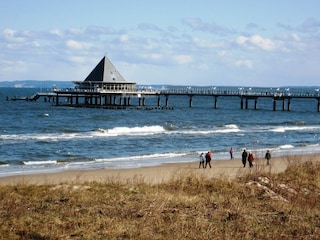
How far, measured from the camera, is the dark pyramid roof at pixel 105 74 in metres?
84.1

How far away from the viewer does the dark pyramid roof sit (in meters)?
84.1

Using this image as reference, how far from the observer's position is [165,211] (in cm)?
1111

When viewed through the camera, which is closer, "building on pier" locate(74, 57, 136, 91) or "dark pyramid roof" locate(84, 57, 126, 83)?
"building on pier" locate(74, 57, 136, 91)

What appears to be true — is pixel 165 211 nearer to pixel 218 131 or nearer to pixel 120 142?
pixel 120 142

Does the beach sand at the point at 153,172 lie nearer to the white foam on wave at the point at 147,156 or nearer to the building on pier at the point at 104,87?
the white foam on wave at the point at 147,156

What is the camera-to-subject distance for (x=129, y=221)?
10242 millimetres

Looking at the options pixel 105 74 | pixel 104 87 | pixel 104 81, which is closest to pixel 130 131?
pixel 104 87

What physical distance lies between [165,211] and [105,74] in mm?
74309

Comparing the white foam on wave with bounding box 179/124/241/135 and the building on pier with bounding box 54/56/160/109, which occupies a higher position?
the building on pier with bounding box 54/56/160/109

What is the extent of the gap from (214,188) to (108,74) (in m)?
71.2

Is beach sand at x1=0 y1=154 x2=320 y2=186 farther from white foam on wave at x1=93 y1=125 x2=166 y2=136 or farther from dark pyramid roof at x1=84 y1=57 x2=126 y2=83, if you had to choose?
dark pyramid roof at x1=84 y1=57 x2=126 y2=83

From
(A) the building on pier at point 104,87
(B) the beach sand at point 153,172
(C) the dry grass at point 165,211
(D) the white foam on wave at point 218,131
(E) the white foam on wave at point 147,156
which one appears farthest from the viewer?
(A) the building on pier at point 104,87

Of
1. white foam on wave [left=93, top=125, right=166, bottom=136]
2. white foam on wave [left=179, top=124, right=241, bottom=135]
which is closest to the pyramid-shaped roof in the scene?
white foam on wave [left=179, top=124, right=241, bottom=135]

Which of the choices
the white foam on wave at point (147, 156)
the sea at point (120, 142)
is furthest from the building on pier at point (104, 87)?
the white foam on wave at point (147, 156)
